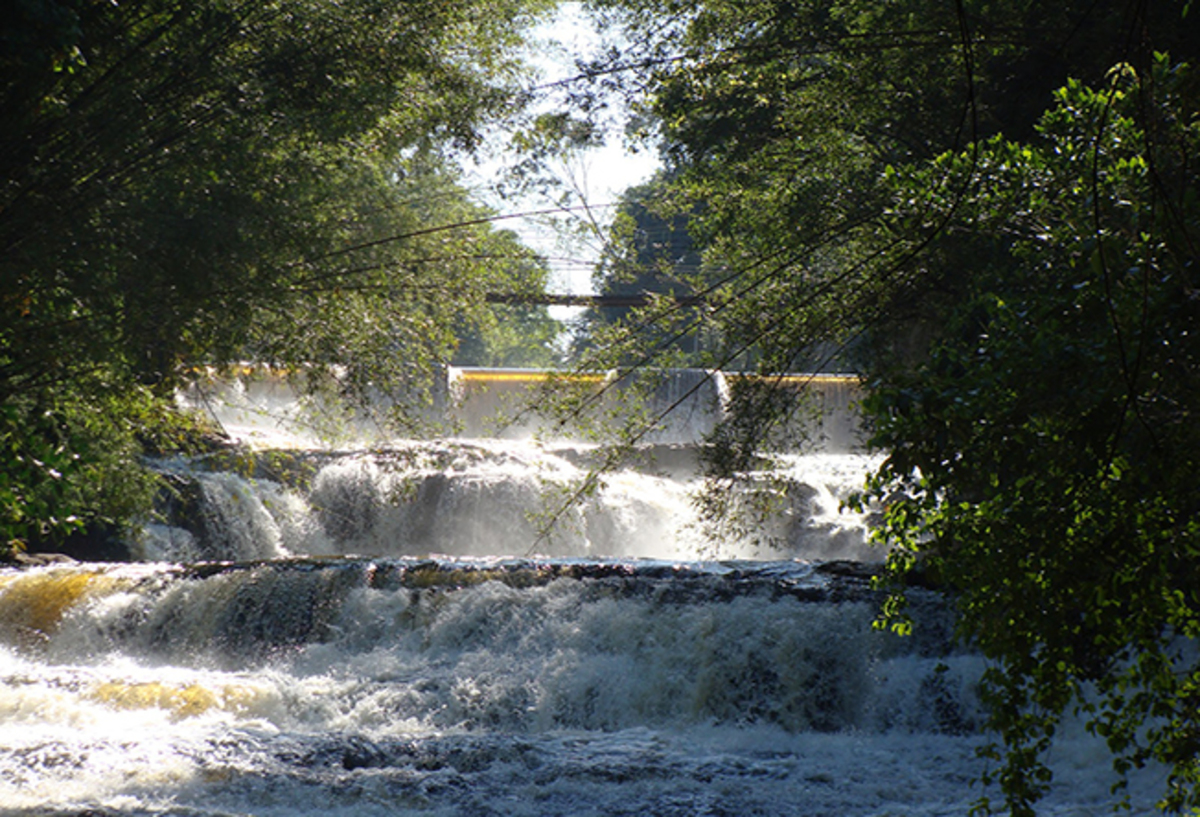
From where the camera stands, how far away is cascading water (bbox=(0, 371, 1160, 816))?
5988 mm

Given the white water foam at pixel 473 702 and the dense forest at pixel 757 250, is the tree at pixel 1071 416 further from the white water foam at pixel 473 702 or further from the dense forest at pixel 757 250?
the white water foam at pixel 473 702

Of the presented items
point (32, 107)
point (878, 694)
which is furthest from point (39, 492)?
point (878, 694)

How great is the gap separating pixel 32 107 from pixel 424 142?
425 cm

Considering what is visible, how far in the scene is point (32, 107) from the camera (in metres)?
5.83

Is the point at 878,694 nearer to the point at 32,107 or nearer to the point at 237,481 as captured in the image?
the point at 32,107

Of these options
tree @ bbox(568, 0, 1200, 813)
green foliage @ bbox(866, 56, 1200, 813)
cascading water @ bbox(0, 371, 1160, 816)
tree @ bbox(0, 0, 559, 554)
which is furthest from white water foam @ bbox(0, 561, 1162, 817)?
green foliage @ bbox(866, 56, 1200, 813)

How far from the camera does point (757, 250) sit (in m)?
9.17

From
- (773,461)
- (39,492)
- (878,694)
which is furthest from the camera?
(878,694)

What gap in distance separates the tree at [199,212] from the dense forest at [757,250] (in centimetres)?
3

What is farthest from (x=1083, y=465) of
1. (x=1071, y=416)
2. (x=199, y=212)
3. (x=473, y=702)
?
(x=473, y=702)

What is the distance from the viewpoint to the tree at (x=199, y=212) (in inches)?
233

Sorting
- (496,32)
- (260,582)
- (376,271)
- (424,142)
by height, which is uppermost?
(496,32)

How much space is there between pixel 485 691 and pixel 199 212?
12.5 feet

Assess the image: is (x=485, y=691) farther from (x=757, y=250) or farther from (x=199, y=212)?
(x=757, y=250)
